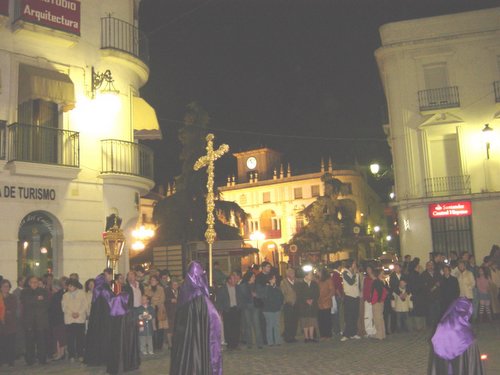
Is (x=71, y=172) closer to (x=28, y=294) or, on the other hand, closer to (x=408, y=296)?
(x=28, y=294)

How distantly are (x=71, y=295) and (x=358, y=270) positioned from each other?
7.26 metres

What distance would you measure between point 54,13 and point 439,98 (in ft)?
53.1

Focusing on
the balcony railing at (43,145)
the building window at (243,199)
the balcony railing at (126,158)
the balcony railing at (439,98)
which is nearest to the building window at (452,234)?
the balcony railing at (439,98)

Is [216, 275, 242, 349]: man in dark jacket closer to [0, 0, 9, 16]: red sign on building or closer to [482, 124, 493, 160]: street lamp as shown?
[0, 0, 9, 16]: red sign on building

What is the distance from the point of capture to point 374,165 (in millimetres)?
25266

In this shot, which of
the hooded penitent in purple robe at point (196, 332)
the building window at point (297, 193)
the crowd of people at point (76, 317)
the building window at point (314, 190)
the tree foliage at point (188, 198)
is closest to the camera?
the hooded penitent in purple robe at point (196, 332)

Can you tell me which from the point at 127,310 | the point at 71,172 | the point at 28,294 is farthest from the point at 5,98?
the point at 127,310

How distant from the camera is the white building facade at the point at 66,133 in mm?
16766

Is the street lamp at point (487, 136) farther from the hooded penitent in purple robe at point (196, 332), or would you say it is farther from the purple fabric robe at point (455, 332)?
the purple fabric robe at point (455, 332)

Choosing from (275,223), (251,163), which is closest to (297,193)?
(275,223)

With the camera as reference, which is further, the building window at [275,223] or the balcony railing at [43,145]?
the building window at [275,223]

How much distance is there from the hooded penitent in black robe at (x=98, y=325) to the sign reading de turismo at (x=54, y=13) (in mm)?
8837

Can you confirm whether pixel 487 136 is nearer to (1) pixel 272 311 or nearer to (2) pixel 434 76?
(2) pixel 434 76

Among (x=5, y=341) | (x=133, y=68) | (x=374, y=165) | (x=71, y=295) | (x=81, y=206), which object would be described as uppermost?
(x=133, y=68)
